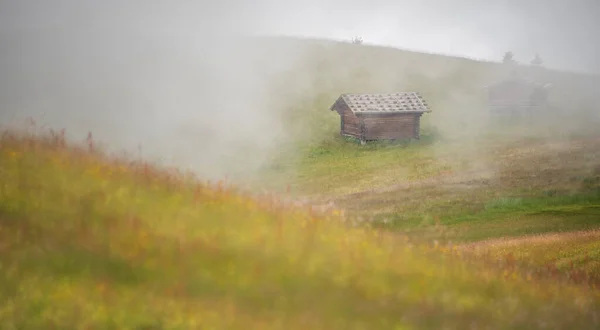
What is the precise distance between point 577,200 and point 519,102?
3697cm

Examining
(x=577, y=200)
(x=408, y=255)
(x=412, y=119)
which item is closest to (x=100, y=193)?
(x=408, y=255)

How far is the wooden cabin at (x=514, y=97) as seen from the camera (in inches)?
2194

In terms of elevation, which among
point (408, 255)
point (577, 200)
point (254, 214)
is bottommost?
point (577, 200)

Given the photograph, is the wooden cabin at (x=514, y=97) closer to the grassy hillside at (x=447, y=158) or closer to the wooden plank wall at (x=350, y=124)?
the grassy hillside at (x=447, y=158)

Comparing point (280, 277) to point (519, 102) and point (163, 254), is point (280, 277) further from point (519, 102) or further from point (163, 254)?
point (519, 102)

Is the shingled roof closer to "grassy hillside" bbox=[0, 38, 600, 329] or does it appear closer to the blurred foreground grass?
"grassy hillside" bbox=[0, 38, 600, 329]

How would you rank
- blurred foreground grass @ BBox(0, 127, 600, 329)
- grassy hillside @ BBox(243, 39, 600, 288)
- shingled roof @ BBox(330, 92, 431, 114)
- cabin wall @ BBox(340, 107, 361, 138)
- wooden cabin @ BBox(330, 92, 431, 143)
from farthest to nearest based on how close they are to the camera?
cabin wall @ BBox(340, 107, 361, 138), shingled roof @ BBox(330, 92, 431, 114), wooden cabin @ BBox(330, 92, 431, 143), grassy hillside @ BBox(243, 39, 600, 288), blurred foreground grass @ BBox(0, 127, 600, 329)

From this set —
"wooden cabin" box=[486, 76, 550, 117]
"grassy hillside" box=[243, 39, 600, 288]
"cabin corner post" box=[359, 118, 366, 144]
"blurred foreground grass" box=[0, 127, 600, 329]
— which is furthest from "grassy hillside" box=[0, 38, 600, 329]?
"wooden cabin" box=[486, 76, 550, 117]

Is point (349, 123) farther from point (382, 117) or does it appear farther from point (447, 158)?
point (447, 158)

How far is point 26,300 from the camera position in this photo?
5605mm

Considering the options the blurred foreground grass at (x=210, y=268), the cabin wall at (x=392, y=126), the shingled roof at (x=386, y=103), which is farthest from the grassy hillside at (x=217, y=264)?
the shingled roof at (x=386, y=103)

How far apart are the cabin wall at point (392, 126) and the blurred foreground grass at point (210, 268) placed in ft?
120

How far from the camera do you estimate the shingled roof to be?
45.2 meters

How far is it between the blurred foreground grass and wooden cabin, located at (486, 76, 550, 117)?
5190 cm
